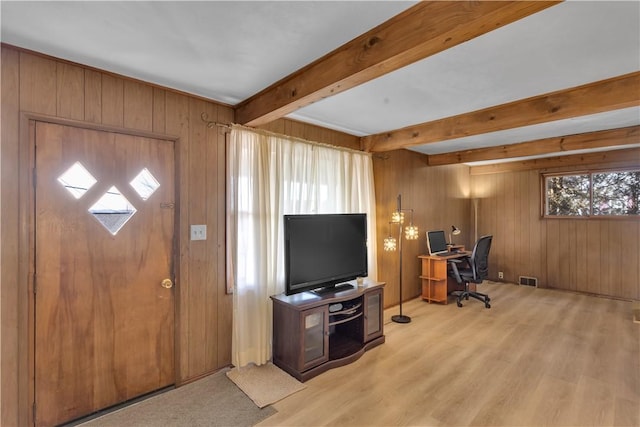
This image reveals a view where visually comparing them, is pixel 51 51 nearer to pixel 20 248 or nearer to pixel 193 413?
pixel 20 248

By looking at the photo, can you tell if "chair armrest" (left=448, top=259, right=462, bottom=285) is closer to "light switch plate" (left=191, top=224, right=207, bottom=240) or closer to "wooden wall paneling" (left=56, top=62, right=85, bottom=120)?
"light switch plate" (left=191, top=224, right=207, bottom=240)

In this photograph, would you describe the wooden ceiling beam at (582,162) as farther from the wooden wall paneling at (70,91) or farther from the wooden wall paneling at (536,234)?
the wooden wall paneling at (70,91)

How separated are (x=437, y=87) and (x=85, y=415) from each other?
145 inches

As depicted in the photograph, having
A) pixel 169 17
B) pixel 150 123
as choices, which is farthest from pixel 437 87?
pixel 150 123

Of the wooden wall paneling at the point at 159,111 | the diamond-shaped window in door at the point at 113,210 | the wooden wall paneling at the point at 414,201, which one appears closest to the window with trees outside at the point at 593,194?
the wooden wall paneling at the point at 414,201

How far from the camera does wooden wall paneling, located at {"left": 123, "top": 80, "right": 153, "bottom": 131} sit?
7.54 ft

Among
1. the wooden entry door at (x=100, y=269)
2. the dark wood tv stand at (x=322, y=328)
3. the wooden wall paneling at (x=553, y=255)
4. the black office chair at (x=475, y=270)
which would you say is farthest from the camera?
the wooden wall paneling at (x=553, y=255)

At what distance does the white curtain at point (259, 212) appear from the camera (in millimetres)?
2791

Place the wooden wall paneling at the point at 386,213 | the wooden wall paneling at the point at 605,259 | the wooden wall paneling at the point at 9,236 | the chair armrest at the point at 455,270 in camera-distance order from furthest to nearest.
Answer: the wooden wall paneling at the point at 605,259 < the chair armrest at the point at 455,270 < the wooden wall paneling at the point at 386,213 < the wooden wall paneling at the point at 9,236

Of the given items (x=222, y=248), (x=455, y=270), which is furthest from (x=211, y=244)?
(x=455, y=270)

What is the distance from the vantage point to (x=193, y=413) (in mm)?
2211

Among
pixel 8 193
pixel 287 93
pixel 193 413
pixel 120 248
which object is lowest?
pixel 193 413

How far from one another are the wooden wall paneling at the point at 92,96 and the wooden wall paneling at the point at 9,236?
34 cm

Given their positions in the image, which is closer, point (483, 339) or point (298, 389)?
point (298, 389)
